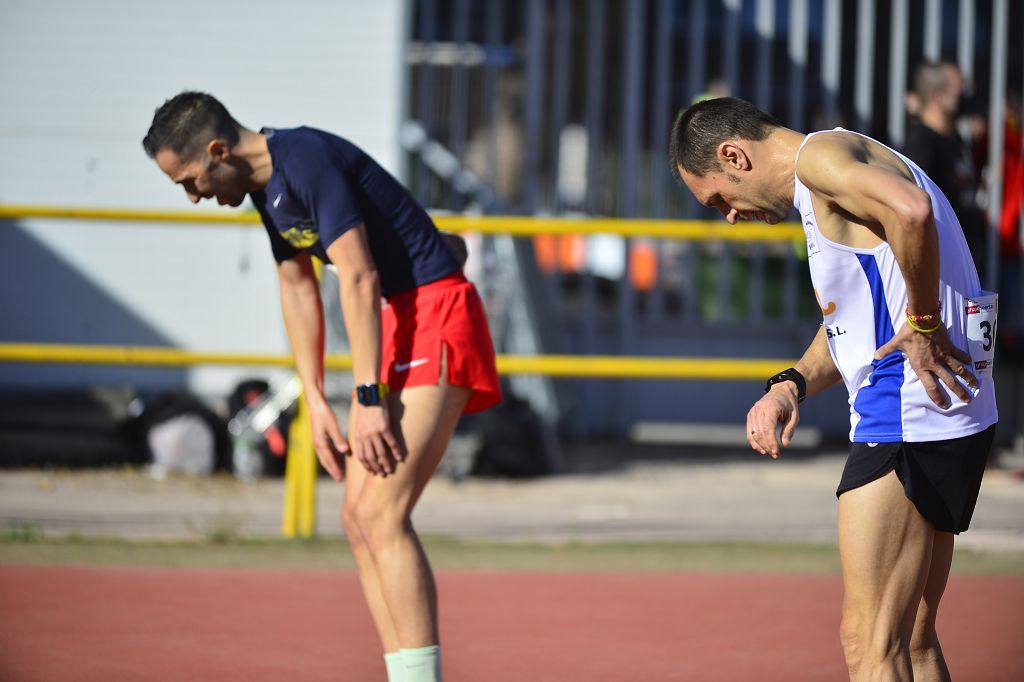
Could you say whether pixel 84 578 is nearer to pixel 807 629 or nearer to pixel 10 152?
pixel 807 629

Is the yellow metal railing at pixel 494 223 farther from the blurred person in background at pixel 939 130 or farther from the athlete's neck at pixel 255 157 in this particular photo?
the athlete's neck at pixel 255 157

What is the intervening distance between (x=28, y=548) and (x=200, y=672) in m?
2.43

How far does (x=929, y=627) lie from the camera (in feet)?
10.5

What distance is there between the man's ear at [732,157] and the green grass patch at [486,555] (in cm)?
354

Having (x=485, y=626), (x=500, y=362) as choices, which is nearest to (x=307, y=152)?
(x=485, y=626)

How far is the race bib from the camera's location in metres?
3.05

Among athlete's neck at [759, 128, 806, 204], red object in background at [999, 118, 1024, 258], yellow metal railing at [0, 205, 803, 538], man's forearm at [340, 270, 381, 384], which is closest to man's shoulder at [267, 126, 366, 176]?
man's forearm at [340, 270, 381, 384]

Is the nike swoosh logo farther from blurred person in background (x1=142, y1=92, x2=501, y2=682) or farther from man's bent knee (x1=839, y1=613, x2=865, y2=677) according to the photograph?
man's bent knee (x1=839, y1=613, x2=865, y2=677)

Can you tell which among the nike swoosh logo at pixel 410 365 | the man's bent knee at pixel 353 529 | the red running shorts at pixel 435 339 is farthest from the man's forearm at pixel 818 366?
the man's bent knee at pixel 353 529

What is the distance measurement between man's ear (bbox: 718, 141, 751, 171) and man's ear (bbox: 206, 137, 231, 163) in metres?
1.39

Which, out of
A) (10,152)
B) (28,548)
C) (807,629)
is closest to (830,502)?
(807,629)

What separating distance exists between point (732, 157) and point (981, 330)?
0.66 metres

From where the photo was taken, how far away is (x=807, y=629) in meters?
5.25

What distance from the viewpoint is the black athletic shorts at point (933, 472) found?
3.00 m
